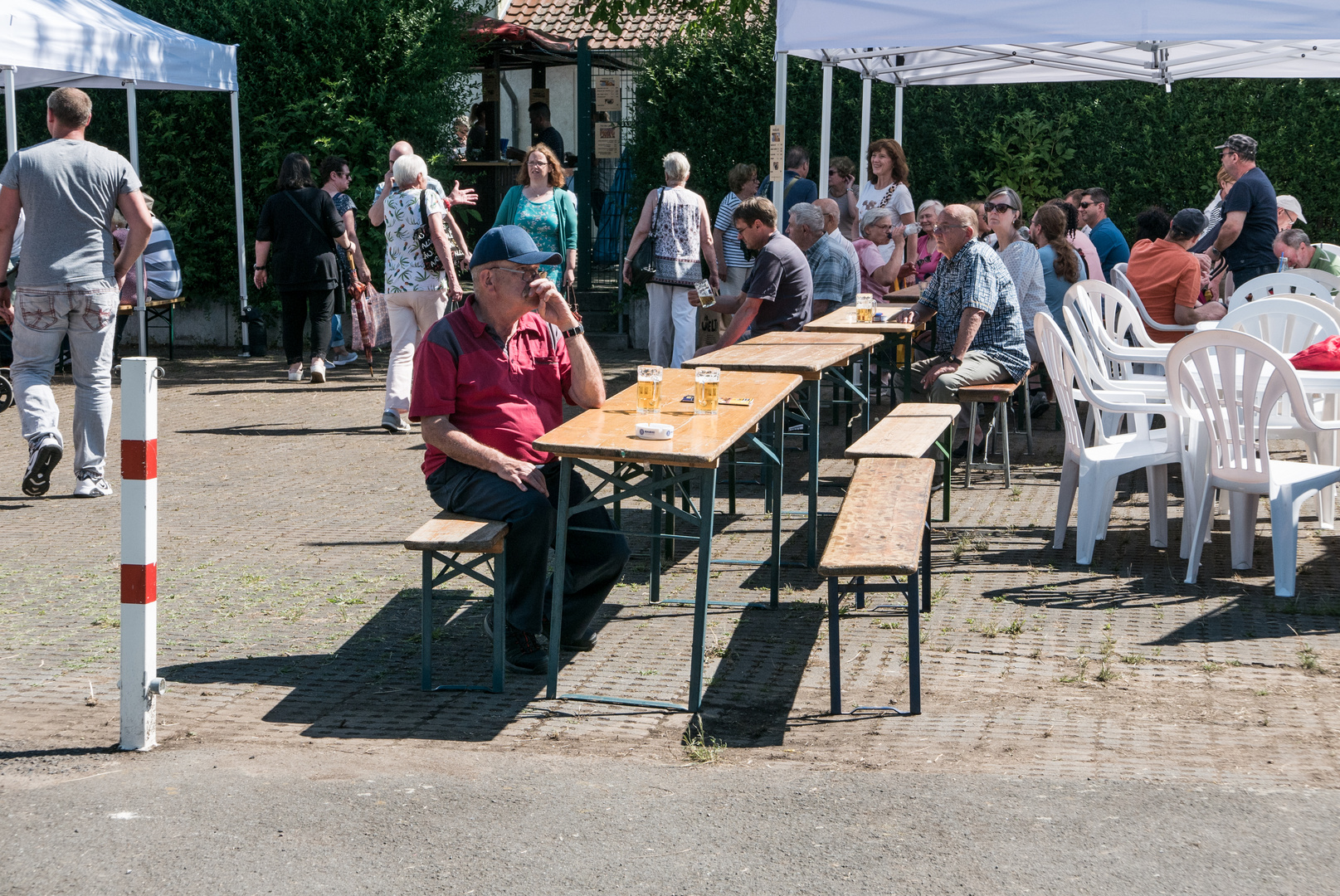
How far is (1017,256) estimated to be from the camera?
923 centimetres

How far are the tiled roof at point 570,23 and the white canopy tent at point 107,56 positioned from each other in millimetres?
11753

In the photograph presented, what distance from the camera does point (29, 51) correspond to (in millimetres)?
10523

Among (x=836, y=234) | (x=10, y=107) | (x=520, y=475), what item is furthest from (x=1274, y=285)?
(x=10, y=107)

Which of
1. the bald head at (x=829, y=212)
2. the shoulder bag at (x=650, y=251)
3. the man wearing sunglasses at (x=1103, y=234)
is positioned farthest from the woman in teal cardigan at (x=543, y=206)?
the man wearing sunglasses at (x=1103, y=234)

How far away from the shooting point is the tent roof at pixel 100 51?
10516 millimetres

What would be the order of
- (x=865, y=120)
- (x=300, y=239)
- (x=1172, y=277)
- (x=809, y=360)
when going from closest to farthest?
(x=809, y=360) → (x=1172, y=277) → (x=300, y=239) → (x=865, y=120)

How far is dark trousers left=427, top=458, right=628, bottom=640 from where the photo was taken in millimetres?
4875

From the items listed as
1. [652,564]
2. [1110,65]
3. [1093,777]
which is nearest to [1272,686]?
[1093,777]

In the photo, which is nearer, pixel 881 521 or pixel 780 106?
pixel 881 521

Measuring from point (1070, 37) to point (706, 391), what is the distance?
14.5 feet

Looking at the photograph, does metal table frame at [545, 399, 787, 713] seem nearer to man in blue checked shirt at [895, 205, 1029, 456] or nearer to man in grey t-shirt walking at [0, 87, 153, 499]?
man in blue checked shirt at [895, 205, 1029, 456]

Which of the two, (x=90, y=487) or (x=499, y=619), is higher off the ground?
(x=499, y=619)

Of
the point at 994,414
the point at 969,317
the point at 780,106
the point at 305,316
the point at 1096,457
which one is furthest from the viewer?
the point at 305,316

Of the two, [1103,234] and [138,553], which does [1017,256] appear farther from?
[138,553]
